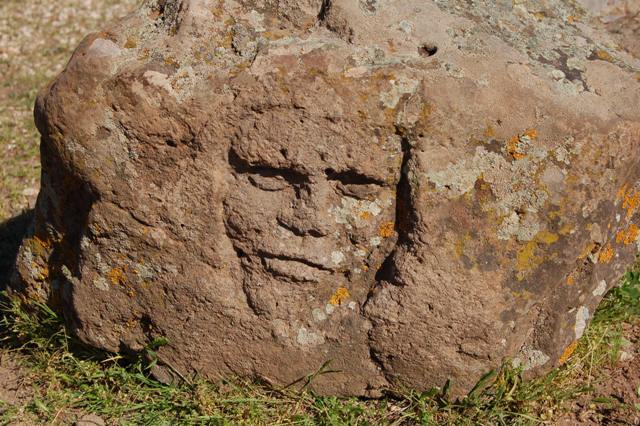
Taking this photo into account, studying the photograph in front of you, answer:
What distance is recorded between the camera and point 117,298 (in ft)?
10.5

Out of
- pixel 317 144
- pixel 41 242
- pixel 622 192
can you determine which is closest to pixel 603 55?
pixel 622 192

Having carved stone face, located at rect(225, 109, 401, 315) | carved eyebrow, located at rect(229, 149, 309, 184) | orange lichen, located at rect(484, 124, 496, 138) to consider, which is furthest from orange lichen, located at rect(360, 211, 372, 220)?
orange lichen, located at rect(484, 124, 496, 138)

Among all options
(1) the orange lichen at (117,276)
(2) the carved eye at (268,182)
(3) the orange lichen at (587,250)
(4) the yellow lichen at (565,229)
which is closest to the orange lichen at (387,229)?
(2) the carved eye at (268,182)

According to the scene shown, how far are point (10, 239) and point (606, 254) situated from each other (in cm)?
329

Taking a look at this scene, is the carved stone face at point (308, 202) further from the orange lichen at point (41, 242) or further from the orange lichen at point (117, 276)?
the orange lichen at point (41, 242)

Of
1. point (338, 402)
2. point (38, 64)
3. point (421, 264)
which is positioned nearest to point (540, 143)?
point (421, 264)

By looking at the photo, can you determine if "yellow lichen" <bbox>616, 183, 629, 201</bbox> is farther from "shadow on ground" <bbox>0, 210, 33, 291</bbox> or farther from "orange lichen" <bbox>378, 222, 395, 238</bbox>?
"shadow on ground" <bbox>0, 210, 33, 291</bbox>

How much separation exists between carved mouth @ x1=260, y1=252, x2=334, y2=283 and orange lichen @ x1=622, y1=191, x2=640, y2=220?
1.19 m

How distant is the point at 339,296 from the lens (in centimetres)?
310

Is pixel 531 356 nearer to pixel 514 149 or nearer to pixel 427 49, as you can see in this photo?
pixel 514 149

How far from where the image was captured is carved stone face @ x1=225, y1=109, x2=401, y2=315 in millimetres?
2850

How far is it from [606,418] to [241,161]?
1868 millimetres

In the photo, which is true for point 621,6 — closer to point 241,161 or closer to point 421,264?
point 421,264

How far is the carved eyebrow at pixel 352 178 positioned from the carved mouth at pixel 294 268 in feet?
1.20
